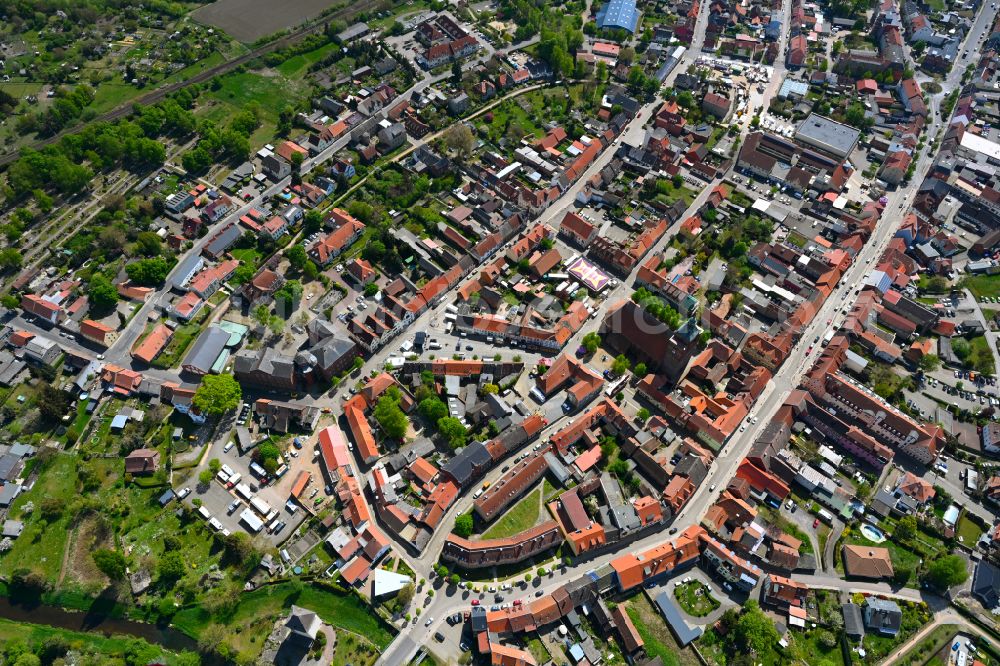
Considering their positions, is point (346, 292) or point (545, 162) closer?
point (346, 292)

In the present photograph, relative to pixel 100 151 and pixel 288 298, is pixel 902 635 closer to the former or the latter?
pixel 288 298

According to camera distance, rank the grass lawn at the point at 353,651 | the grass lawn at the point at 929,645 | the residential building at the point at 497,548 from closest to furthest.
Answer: the grass lawn at the point at 353,651
the grass lawn at the point at 929,645
the residential building at the point at 497,548

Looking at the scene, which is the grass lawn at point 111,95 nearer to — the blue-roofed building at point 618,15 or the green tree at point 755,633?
the blue-roofed building at point 618,15

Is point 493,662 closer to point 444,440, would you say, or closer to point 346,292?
point 444,440

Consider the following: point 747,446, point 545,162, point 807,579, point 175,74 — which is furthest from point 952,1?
point 175,74

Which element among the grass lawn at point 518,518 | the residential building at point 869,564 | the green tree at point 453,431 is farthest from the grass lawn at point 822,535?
the green tree at point 453,431

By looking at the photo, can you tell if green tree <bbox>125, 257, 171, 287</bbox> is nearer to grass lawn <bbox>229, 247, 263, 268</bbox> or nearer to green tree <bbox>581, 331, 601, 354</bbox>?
grass lawn <bbox>229, 247, 263, 268</bbox>

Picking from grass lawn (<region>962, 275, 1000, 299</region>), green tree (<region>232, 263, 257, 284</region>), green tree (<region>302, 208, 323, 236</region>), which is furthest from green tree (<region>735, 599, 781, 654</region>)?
green tree (<region>302, 208, 323, 236</region>)
